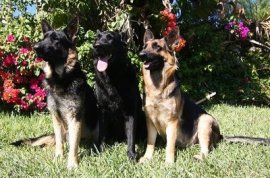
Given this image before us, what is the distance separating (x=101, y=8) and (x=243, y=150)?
4381mm

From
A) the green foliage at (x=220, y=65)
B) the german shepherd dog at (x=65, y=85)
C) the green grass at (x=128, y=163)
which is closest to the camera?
the green grass at (x=128, y=163)

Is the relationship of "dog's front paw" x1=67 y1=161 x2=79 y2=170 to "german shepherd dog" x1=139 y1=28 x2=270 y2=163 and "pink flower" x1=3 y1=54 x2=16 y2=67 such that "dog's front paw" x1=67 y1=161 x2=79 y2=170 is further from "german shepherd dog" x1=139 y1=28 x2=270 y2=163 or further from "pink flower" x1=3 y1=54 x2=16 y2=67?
"pink flower" x1=3 y1=54 x2=16 y2=67

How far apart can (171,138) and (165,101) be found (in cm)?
46

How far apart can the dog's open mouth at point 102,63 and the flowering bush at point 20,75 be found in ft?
9.53

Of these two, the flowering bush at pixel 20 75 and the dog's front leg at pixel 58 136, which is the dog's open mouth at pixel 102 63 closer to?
the dog's front leg at pixel 58 136

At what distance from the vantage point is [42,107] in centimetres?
771

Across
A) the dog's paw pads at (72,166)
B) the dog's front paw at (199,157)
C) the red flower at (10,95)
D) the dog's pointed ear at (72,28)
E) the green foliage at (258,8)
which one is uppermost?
the green foliage at (258,8)

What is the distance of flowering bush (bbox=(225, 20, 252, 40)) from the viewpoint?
10.5 metres

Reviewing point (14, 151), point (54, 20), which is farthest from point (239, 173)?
point (54, 20)

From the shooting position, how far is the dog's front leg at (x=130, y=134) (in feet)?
16.1

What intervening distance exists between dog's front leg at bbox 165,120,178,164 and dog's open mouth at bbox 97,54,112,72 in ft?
3.51

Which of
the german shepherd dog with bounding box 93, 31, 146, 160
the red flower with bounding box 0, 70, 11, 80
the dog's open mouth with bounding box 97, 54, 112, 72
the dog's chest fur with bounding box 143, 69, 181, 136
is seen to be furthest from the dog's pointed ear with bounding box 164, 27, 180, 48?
the red flower with bounding box 0, 70, 11, 80


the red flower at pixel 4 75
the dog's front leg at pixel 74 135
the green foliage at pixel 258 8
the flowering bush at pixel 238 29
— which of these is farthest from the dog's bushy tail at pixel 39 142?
the green foliage at pixel 258 8

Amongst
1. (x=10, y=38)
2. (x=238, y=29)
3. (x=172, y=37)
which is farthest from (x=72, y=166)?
(x=238, y=29)
